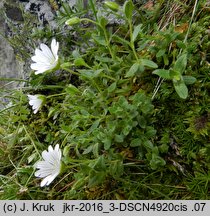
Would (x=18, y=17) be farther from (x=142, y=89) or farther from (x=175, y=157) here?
(x=175, y=157)

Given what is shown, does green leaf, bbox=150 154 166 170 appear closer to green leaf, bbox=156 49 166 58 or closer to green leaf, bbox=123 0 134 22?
green leaf, bbox=156 49 166 58

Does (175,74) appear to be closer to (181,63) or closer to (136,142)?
(181,63)

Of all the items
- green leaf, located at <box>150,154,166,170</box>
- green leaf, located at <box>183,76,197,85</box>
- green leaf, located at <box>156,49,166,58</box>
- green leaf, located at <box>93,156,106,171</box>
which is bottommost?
green leaf, located at <box>150,154,166,170</box>

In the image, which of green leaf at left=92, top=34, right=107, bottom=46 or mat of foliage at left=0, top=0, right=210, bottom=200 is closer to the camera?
mat of foliage at left=0, top=0, right=210, bottom=200

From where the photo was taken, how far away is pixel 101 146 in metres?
1.39

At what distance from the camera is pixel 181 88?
4.21 ft

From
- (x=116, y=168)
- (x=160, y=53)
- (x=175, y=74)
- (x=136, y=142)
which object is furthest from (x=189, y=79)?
(x=116, y=168)

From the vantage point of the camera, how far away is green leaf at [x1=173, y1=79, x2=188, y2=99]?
1262 millimetres

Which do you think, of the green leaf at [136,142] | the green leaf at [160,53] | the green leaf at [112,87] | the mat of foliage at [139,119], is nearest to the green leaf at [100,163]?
the mat of foliage at [139,119]

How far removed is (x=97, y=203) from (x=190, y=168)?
0.32m

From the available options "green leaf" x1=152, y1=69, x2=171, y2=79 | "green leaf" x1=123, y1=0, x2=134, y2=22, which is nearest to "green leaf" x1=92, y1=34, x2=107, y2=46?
"green leaf" x1=123, y1=0, x2=134, y2=22

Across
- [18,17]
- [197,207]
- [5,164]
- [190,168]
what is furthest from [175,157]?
[18,17]

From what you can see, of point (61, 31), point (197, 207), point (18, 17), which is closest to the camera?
point (197, 207)

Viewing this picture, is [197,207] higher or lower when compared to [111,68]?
lower
